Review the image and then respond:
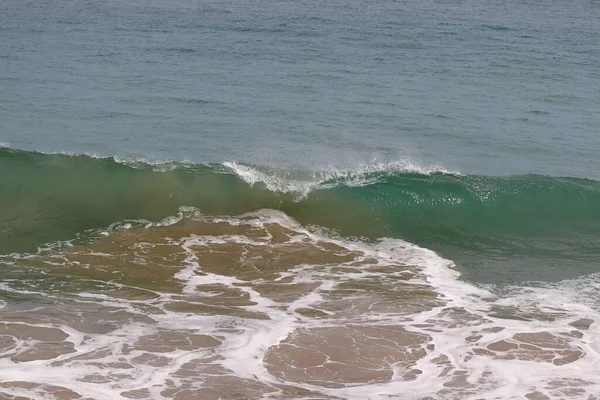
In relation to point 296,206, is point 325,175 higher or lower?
higher

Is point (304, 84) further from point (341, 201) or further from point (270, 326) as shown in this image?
point (270, 326)

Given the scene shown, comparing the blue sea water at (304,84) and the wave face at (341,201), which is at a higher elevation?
the blue sea water at (304,84)

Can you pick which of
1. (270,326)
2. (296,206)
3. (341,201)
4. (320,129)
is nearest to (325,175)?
(341,201)

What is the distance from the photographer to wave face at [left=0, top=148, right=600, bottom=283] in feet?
66.2

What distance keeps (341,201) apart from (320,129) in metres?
4.03

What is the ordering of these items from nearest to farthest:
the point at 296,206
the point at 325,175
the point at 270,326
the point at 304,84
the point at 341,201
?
the point at 270,326
the point at 296,206
the point at 341,201
the point at 325,175
the point at 304,84

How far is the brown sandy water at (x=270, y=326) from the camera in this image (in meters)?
12.7

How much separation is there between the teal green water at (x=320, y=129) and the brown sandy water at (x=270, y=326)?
1.79 meters

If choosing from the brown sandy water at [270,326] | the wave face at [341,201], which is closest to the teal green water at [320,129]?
the wave face at [341,201]

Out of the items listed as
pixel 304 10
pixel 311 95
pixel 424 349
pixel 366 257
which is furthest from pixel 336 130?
pixel 304 10

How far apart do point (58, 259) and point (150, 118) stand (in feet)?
28.2

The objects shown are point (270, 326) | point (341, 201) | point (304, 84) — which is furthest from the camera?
point (304, 84)

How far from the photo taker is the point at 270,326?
48.4ft

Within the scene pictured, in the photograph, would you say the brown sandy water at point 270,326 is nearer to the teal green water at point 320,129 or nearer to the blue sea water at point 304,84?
the teal green water at point 320,129
